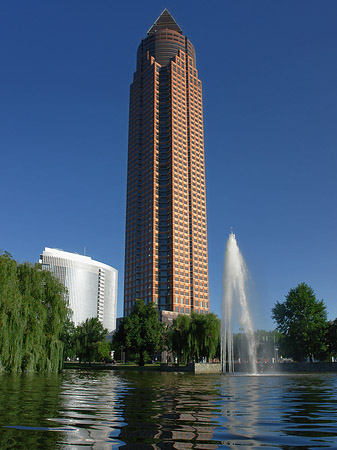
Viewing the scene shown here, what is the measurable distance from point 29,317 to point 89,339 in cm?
5392

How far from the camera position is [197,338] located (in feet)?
192

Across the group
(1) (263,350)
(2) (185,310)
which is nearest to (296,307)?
(1) (263,350)

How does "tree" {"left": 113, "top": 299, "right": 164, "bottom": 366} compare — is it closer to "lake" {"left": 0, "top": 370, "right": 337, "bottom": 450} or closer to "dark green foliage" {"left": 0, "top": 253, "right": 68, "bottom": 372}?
"dark green foliage" {"left": 0, "top": 253, "right": 68, "bottom": 372}

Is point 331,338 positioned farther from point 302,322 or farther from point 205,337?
point 205,337

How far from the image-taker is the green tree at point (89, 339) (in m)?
79.3

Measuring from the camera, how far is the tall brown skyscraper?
141750 mm

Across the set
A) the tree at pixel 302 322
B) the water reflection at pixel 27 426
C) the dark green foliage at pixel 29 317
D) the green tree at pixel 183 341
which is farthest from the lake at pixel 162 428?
the tree at pixel 302 322

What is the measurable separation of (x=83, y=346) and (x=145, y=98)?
118 meters

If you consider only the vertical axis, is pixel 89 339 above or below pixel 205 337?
below

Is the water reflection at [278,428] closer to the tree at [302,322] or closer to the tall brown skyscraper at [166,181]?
the tree at [302,322]

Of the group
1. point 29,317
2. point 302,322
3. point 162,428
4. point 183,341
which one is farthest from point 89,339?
point 162,428

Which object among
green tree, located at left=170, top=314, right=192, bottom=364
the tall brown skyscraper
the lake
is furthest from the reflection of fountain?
the tall brown skyscraper

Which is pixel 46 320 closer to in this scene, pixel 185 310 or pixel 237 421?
pixel 237 421

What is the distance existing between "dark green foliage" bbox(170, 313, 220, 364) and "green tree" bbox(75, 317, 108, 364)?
990 inches
